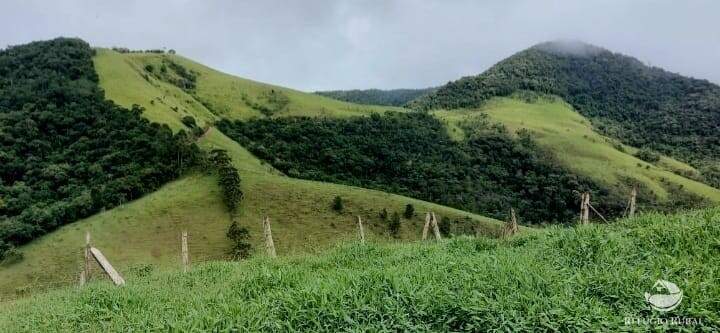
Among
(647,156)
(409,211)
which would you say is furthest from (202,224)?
(647,156)

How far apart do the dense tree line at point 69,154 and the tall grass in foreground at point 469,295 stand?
50624mm

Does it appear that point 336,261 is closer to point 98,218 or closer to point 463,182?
point 98,218

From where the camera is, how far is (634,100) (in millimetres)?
174625

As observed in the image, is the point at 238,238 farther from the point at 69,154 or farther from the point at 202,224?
the point at 69,154

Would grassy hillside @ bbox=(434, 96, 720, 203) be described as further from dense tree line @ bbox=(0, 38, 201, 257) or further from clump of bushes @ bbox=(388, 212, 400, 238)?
dense tree line @ bbox=(0, 38, 201, 257)

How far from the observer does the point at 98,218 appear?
52.7m

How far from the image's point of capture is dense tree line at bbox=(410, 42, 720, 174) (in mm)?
138125

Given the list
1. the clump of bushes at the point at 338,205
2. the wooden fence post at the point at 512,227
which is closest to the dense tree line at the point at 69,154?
the clump of bushes at the point at 338,205

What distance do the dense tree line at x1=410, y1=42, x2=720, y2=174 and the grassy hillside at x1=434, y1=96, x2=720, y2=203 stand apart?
1215cm

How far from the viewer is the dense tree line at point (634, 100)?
453ft

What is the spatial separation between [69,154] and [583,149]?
10520 centimetres

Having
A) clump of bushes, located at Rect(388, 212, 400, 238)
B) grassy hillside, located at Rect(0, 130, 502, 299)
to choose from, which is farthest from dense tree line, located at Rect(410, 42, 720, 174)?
grassy hillside, located at Rect(0, 130, 502, 299)

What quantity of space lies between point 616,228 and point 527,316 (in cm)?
454

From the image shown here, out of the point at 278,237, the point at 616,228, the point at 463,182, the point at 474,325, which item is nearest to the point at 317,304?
the point at 474,325
